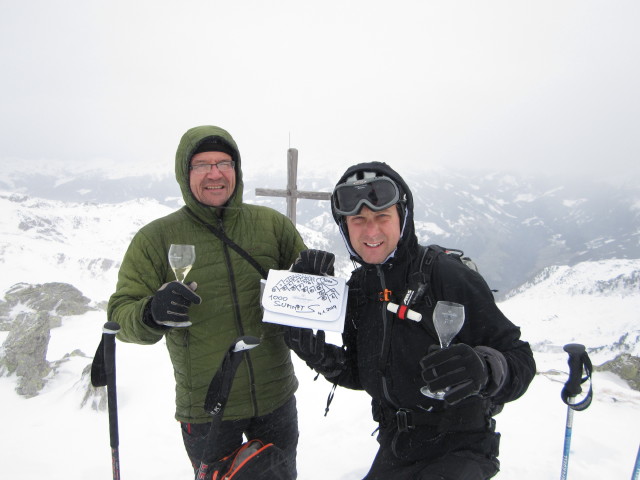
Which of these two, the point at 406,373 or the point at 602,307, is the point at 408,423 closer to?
the point at 406,373

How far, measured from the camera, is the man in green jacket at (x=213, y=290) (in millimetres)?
2949

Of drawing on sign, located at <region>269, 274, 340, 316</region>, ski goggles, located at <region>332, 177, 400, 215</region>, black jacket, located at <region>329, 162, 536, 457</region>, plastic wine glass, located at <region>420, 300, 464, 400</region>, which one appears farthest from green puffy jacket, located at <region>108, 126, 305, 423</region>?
plastic wine glass, located at <region>420, 300, 464, 400</region>

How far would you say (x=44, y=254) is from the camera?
82000mm

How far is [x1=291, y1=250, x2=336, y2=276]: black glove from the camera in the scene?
2791 millimetres

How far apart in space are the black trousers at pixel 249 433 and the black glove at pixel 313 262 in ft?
4.74

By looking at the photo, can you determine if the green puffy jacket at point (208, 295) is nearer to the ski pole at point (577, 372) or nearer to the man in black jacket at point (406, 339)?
the man in black jacket at point (406, 339)

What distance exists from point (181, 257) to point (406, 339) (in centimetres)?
185

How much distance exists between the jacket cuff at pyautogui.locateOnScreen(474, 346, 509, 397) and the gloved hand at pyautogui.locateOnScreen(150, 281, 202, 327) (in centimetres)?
201

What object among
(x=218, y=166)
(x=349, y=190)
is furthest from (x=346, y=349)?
(x=218, y=166)

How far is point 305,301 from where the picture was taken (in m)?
2.75

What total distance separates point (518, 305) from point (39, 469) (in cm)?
11740

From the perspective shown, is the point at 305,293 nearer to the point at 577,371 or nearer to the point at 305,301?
the point at 305,301

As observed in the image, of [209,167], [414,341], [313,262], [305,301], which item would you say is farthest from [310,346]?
[209,167]

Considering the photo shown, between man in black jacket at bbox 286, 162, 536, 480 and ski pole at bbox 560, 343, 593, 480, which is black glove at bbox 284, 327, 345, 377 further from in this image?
ski pole at bbox 560, 343, 593, 480
